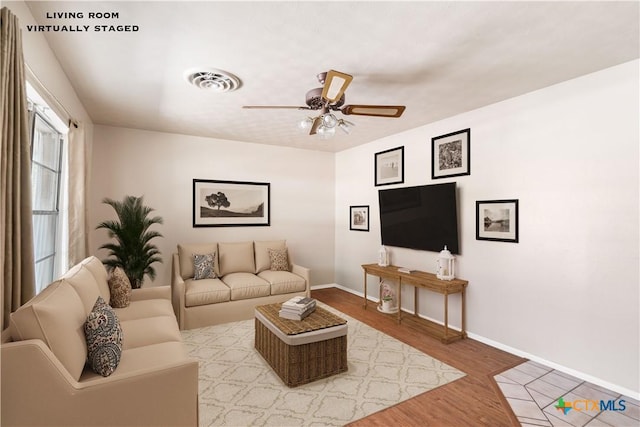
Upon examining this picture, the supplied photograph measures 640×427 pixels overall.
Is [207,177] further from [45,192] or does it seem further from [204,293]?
[45,192]

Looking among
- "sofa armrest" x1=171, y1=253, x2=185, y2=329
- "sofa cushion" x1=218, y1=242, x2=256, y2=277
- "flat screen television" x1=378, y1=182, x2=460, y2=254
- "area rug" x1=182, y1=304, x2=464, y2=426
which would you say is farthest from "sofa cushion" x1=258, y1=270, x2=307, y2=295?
"flat screen television" x1=378, y1=182, x2=460, y2=254

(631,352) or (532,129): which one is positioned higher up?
(532,129)

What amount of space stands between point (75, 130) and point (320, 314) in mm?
Answer: 3109

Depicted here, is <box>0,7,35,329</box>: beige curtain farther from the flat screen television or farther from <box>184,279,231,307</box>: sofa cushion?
the flat screen television

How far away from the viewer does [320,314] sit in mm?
3082

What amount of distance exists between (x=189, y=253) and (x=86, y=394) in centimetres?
317

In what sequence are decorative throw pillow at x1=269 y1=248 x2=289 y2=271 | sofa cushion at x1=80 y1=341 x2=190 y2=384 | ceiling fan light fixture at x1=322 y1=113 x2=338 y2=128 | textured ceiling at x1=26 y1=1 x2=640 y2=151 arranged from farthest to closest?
decorative throw pillow at x1=269 y1=248 x2=289 y2=271 < ceiling fan light fixture at x1=322 y1=113 x2=338 y2=128 < textured ceiling at x1=26 y1=1 x2=640 y2=151 < sofa cushion at x1=80 y1=341 x2=190 y2=384

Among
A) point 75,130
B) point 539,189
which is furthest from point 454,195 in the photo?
point 75,130

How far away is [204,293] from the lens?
4.02 m

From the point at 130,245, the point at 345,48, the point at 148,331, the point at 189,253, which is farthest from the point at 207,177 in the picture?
the point at 345,48

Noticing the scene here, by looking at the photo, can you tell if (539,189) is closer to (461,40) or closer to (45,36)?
(461,40)

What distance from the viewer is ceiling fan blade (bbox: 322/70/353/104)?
2.04 meters

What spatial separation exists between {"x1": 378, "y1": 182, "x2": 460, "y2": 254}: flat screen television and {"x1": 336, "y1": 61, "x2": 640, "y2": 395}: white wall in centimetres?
15

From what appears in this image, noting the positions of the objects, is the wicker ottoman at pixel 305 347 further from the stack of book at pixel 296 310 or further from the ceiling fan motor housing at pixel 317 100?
the ceiling fan motor housing at pixel 317 100
